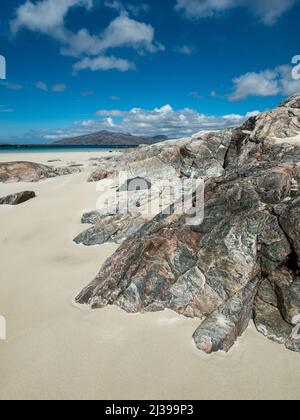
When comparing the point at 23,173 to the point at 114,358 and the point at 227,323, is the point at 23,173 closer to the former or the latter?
the point at 114,358

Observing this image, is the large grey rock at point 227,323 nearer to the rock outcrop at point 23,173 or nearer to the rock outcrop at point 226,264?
the rock outcrop at point 226,264

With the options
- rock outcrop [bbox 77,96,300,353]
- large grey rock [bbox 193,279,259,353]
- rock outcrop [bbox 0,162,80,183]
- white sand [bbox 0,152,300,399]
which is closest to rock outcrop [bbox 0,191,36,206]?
rock outcrop [bbox 0,162,80,183]

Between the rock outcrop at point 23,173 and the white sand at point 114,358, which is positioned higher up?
the rock outcrop at point 23,173

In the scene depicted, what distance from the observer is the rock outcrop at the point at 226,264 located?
454 centimetres

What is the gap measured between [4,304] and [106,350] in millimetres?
2788

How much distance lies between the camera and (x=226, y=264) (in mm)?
4941

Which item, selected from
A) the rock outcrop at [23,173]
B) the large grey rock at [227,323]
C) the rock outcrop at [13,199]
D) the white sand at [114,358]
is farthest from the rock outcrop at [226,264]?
the rock outcrop at [23,173]

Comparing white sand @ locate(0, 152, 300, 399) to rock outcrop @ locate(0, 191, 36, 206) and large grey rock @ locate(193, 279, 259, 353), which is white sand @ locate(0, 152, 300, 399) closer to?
large grey rock @ locate(193, 279, 259, 353)

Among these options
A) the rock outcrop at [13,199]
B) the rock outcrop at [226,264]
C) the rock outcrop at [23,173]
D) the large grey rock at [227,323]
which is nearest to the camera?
the large grey rock at [227,323]

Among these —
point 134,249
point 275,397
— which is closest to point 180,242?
point 134,249

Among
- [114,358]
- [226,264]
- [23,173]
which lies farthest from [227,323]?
[23,173]

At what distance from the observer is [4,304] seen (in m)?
6.06
